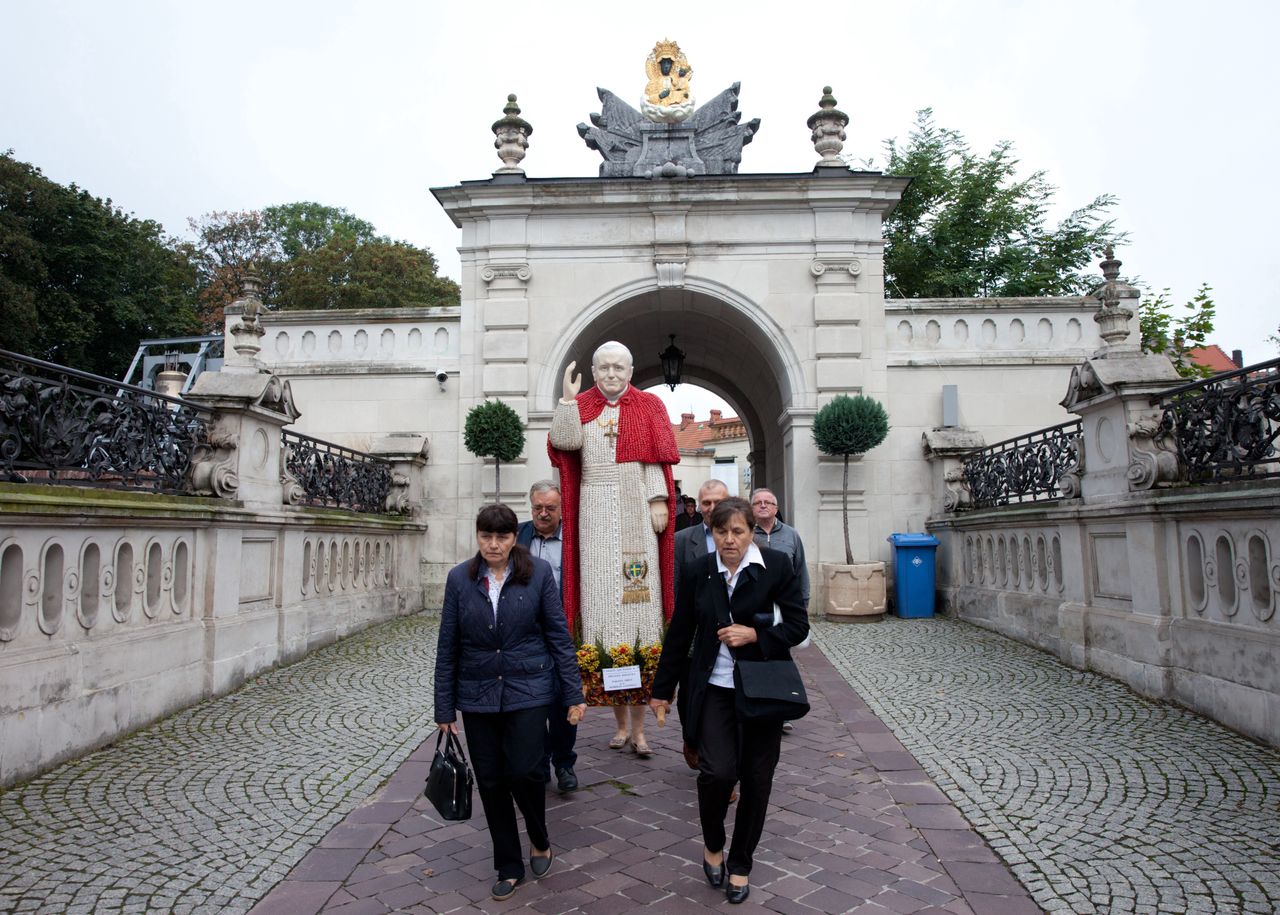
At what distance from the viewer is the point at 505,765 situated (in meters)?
3.41

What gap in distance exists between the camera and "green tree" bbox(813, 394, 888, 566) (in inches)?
453

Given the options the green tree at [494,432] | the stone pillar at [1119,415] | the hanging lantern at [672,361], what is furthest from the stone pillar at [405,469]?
the stone pillar at [1119,415]

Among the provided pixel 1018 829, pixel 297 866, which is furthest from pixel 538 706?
pixel 1018 829

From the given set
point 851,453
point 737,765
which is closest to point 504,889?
point 737,765

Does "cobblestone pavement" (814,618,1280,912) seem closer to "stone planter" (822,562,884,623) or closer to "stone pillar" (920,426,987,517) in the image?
"stone planter" (822,562,884,623)

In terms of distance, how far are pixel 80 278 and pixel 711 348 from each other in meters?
27.0

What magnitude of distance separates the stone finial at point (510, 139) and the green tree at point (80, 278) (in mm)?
21038

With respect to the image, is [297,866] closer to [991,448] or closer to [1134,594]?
[1134,594]

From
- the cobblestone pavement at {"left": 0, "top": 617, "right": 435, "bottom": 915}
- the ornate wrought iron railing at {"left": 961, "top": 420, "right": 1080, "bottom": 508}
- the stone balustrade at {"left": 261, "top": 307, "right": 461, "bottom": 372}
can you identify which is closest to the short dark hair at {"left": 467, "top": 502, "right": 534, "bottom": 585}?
the cobblestone pavement at {"left": 0, "top": 617, "right": 435, "bottom": 915}

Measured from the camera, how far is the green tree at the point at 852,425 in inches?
453

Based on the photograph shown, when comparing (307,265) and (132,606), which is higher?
(307,265)

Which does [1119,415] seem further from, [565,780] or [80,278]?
[80,278]

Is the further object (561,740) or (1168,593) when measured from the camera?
(1168,593)

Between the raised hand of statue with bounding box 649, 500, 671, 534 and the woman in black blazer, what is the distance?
1.44 meters
